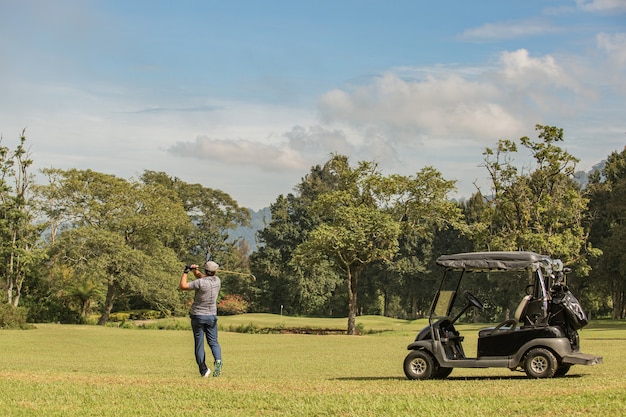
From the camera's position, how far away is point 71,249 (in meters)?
52.8

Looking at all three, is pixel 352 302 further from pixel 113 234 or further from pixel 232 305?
pixel 232 305

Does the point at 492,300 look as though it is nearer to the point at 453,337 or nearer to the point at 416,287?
the point at 416,287

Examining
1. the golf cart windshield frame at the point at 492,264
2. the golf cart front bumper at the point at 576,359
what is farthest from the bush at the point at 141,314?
the golf cart front bumper at the point at 576,359

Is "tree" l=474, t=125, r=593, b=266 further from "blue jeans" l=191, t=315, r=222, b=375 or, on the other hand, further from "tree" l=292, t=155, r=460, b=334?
"blue jeans" l=191, t=315, r=222, b=375

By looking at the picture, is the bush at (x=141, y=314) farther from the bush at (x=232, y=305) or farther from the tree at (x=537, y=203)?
the tree at (x=537, y=203)

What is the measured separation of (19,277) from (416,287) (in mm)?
41760

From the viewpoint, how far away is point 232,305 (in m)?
81.0

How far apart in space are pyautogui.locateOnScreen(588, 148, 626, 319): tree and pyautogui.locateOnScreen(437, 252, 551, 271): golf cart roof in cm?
4651

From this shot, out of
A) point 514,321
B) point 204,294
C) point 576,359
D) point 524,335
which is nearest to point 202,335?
point 204,294

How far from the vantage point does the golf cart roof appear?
13.6 meters

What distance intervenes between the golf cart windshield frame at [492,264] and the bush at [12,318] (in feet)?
119

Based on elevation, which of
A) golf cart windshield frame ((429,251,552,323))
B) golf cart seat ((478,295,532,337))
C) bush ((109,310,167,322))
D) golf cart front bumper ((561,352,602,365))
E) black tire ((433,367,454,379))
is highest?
golf cart windshield frame ((429,251,552,323))

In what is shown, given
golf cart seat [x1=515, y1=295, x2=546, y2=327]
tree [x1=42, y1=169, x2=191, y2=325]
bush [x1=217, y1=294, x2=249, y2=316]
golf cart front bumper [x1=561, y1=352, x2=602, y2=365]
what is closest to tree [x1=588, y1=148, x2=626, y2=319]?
tree [x1=42, y1=169, x2=191, y2=325]

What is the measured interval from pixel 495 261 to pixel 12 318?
123 feet
